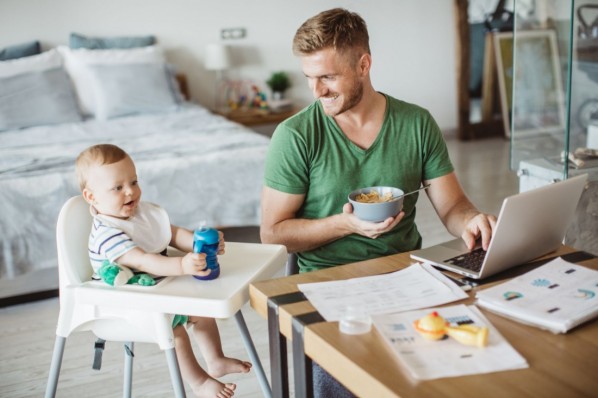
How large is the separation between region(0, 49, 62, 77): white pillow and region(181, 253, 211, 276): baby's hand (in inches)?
135

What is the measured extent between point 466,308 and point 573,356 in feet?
0.72

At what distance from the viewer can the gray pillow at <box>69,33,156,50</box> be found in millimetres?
4898

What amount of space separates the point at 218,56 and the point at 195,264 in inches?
155

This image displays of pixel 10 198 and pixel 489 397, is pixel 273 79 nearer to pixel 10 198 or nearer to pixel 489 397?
pixel 10 198

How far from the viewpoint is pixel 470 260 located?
153cm

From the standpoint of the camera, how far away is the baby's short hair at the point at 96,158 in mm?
1728

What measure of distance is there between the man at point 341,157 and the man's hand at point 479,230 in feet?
0.48

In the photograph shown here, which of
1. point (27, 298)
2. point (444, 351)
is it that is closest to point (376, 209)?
point (444, 351)

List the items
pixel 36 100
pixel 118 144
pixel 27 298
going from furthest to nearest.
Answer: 1. pixel 36 100
2. pixel 118 144
3. pixel 27 298

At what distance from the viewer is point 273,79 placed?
18.1 ft

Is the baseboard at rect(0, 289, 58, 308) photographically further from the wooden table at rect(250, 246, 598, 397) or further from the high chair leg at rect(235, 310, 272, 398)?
the wooden table at rect(250, 246, 598, 397)

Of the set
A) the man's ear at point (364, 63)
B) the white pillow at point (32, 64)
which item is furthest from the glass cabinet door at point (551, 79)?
the white pillow at point (32, 64)

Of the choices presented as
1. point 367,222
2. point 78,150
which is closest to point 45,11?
point 78,150

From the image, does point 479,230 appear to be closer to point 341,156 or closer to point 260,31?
point 341,156
